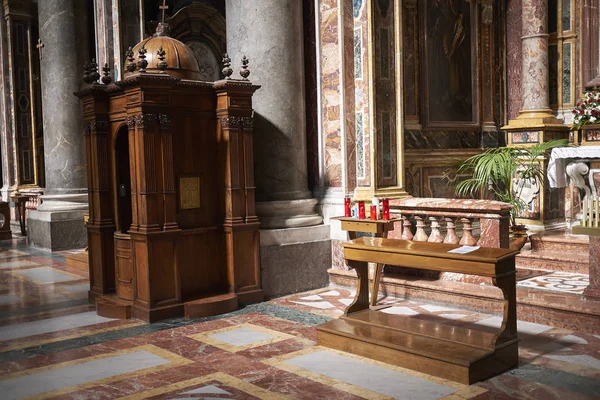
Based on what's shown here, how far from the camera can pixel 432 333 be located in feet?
17.0

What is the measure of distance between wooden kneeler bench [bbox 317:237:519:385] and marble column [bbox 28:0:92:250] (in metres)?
7.96

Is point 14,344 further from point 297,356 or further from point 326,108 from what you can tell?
point 326,108

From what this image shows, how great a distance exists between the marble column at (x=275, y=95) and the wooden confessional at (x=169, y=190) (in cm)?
61

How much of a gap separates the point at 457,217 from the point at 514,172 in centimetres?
243

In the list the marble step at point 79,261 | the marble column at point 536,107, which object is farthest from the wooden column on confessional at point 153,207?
the marble column at point 536,107

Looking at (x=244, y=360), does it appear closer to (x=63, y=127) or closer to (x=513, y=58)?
(x=513, y=58)

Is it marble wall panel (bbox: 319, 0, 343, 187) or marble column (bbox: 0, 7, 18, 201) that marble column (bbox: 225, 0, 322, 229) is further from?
marble column (bbox: 0, 7, 18, 201)

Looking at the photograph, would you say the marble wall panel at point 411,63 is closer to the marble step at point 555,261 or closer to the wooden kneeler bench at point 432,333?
the marble step at point 555,261

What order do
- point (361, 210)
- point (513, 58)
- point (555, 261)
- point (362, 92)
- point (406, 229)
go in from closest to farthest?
point (361, 210) → point (406, 229) → point (362, 92) → point (555, 261) → point (513, 58)

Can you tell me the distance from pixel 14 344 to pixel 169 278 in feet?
4.95

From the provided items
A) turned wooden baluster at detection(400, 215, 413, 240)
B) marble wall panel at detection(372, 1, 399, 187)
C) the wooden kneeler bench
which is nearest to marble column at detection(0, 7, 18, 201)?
marble wall panel at detection(372, 1, 399, 187)

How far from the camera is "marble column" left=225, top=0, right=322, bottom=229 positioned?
7707mm

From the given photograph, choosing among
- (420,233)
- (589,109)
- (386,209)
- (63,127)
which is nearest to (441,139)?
(589,109)

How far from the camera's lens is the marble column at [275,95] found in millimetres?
7707
